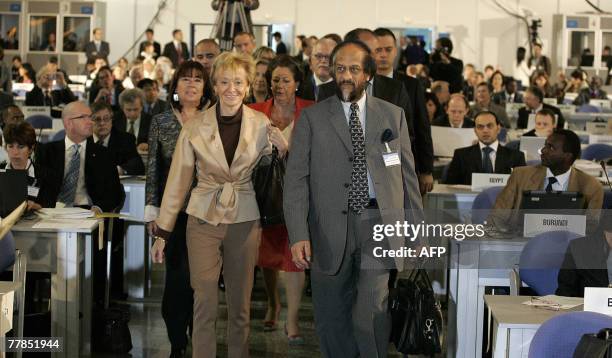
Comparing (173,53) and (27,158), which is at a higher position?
(173,53)

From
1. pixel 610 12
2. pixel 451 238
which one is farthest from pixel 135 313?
pixel 610 12

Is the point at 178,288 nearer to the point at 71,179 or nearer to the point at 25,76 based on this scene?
the point at 71,179

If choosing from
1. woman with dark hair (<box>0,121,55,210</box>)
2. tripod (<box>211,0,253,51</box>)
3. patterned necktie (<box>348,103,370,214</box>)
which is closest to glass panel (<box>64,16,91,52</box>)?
tripod (<box>211,0,253,51</box>)

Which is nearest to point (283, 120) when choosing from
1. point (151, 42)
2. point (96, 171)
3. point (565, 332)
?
point (96, 171)

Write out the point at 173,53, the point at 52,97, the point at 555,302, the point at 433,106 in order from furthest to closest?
the point at 173,53, the point at 52,97, the point at 433,106, the point at 555,302

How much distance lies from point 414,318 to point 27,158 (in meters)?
2.65

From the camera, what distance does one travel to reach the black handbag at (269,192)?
519 cm

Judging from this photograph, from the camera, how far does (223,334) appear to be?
6.55m

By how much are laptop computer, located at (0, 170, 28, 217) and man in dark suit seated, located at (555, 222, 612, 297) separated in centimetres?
276

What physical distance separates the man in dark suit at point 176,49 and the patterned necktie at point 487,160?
596 inches

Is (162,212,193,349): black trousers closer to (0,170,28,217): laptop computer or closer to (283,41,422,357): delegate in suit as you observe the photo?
(0,170,28,217): laptop computer

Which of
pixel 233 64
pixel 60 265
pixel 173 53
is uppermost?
pixel 173 53

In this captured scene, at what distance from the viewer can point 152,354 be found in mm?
6098

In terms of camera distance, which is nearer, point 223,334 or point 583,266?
point 583,266
